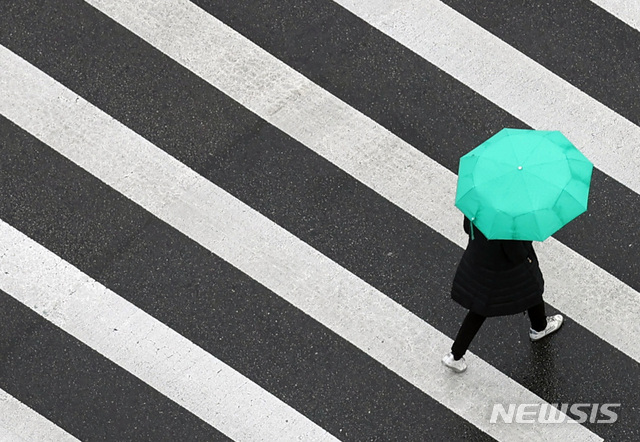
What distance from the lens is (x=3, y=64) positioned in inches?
272

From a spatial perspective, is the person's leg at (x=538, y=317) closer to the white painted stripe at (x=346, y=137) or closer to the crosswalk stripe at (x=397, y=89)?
the white painted stripe at (x=346, y=137)

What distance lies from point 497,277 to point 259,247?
5.48 feet

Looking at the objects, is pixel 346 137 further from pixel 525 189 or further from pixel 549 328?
pixel 525 189

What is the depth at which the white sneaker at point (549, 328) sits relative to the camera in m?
6.35

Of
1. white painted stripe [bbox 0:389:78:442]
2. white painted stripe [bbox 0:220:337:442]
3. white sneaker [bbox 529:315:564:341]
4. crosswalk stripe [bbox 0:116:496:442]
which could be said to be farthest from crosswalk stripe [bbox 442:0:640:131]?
white painted stripe [bbox 0:389:78:442]

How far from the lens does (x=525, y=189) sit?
16.6ft

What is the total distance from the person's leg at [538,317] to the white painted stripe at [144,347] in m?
1.38

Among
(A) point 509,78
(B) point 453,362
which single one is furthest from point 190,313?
(A) point 509,78

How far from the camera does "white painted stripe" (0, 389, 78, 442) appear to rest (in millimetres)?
6301

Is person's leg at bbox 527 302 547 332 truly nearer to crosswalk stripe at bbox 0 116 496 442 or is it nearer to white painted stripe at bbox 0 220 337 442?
crosswalk stripe at bbox 0 116 496 442

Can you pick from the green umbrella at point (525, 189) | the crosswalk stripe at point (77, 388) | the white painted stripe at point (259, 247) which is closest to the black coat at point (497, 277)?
the green umbrella at point (525, 189)

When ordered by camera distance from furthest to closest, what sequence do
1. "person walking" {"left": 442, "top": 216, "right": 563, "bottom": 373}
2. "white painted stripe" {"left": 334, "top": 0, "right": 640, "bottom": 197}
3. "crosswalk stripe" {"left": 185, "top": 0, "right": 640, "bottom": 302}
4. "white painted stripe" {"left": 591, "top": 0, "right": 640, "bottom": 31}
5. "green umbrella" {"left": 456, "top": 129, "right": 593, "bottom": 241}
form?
"white painted stripe" {"left": 591, "top": 0, "right": 640, "bottom": 31}, "white painted stripe" {"left": 334, "top": 0, "right": 640, "bottom": 197}, "crosswalk stripe" {"left": 185, "top": 0, "right": 640, "bottom": 302}, "person walking" {"left": 442, "top": 216, "right": 563, "bottom": 373}, "green umbrella" {"left": 456, "top": 129, "right": 593, "bottom": 241}

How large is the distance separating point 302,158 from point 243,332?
1148 millimetres

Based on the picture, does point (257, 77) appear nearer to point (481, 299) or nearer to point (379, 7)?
point (379, 7)
